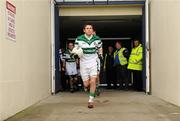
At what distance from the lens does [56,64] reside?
1362cm

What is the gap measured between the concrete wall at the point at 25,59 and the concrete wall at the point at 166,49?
121 inches

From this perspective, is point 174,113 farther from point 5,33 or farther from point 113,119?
point 5,33

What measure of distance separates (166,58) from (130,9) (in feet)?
13.8

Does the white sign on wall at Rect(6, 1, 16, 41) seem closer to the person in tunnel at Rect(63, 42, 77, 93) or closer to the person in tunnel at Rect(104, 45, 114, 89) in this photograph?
the person in tunnel at Rect(63, 42, 77, 93)

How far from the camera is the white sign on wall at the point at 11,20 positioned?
7.20m

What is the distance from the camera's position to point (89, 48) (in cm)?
900

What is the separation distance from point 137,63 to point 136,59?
137mm

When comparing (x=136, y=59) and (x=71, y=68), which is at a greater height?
(x=136, y=59)

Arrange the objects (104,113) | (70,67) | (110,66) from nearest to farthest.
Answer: (104,113), (70,67), (110,66)

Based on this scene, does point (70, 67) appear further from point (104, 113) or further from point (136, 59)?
point (104, 113)

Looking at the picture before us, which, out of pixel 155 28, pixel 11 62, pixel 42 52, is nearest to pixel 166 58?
pixel 155 28

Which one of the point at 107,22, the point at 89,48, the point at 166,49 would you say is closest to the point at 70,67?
the point at 107,22

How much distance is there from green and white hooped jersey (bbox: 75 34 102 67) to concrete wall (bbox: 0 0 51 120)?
1.14m

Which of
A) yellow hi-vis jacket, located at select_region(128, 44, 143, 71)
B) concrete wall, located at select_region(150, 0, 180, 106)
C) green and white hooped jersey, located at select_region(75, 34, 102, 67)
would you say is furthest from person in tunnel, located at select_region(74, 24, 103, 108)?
yellow hi-vis jacket, located at select_region(128, 44, 143, 71)
